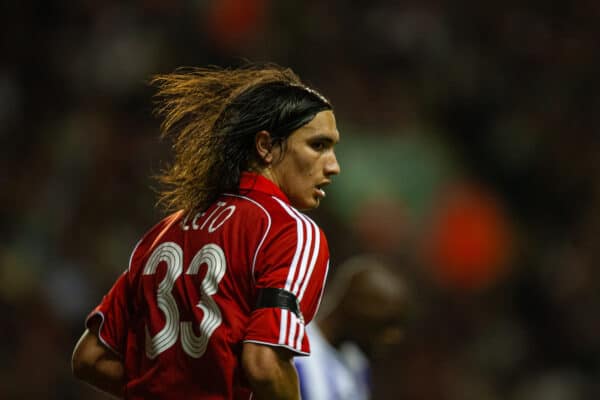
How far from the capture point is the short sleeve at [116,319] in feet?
10.9

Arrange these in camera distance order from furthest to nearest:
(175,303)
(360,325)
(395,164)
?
(395,164) < (360,325) < (175,303)

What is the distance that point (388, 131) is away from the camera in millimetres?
8867

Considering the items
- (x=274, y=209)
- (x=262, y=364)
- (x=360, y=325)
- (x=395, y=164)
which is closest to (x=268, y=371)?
(x=262, y=364)

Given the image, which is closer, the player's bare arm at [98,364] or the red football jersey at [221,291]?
the red football jersey at [221,291]

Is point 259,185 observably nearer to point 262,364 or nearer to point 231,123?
point 231,123

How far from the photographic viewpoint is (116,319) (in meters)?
3.31

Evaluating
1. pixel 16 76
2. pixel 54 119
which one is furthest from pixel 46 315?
pixel 16 76

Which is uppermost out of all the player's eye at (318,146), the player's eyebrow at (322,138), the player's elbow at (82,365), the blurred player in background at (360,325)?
the player's eyebrow at (322,138)

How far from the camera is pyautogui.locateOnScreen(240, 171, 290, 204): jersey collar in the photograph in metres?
3.17

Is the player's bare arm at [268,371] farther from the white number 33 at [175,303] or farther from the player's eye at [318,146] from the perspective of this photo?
the player's eye at [318,146]

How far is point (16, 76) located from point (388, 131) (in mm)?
3085

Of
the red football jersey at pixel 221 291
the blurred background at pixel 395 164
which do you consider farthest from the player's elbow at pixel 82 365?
the blurred background at pixel 395 164

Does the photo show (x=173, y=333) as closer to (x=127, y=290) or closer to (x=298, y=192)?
(x=127, y=290)

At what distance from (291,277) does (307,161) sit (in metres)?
0.43
